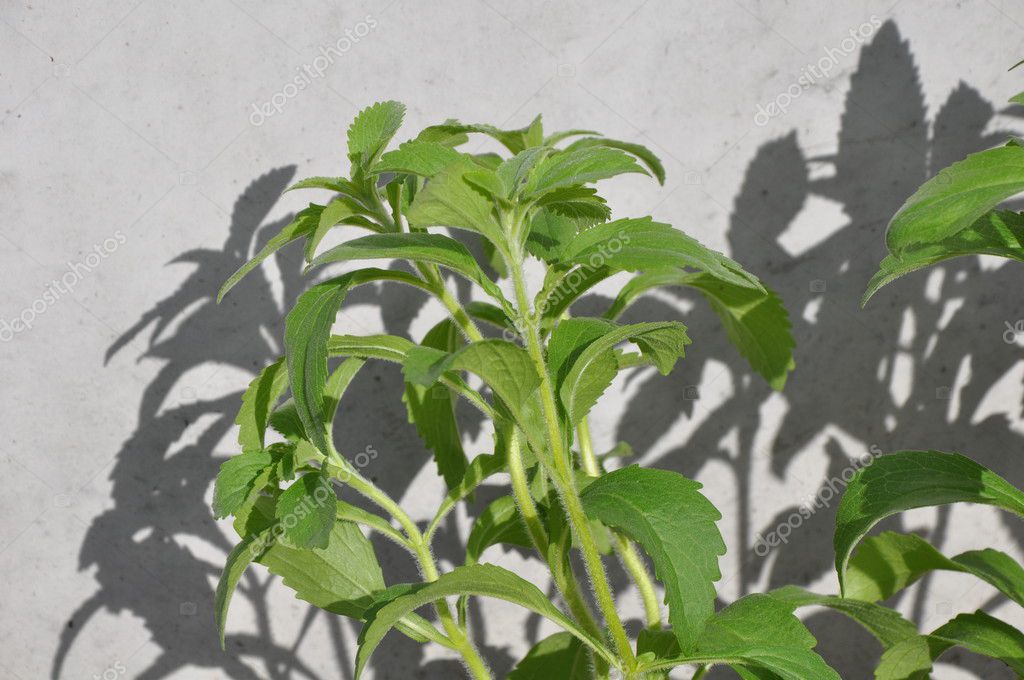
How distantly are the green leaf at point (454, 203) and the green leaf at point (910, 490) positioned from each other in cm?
39

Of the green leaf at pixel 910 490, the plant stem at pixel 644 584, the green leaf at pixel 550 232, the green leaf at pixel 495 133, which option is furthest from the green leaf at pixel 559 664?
the green leaf at pixel 495 133

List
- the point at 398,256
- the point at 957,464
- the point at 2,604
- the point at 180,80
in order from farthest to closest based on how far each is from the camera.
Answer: the point at 2,604 → the point at 180,80 → the point at 957,464 → the point at 398,256

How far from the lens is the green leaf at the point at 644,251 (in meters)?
0.65

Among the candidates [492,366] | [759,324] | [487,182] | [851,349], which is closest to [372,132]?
[487,182]

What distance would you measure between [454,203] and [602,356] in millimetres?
190

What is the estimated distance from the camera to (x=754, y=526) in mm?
1396

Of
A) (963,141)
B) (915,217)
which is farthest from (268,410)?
(963,141)

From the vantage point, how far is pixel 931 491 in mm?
774

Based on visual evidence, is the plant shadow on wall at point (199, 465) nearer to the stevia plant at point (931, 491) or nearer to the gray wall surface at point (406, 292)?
the gray wall surface at point (406, 292)

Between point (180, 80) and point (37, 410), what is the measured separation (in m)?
0.50

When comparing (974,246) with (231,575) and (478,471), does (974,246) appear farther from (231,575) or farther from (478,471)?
(231,575)

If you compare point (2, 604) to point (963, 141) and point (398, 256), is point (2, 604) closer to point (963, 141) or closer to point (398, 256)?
point (398, 256)

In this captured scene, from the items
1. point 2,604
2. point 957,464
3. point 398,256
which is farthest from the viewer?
point 2,604

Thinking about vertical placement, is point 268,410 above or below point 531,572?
below
